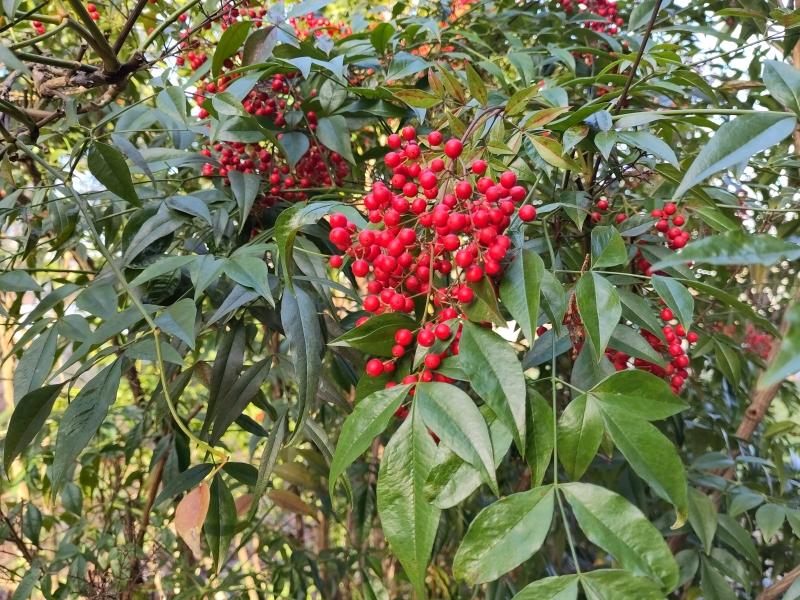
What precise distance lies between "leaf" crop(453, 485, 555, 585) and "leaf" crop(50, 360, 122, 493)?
13.6 inches

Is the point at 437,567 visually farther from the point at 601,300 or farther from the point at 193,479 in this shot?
the point at 601,300

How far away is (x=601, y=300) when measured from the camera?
1.66ft

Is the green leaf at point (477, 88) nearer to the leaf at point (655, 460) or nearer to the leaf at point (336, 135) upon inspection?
the leaf at point (336, 135)

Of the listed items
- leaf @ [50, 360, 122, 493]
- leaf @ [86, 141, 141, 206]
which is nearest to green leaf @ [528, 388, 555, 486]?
leaf @ [50, 360, 122, 493]

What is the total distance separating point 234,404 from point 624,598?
42cm

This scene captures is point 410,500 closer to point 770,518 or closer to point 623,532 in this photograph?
point 623,532

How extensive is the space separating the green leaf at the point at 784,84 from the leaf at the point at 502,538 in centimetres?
34

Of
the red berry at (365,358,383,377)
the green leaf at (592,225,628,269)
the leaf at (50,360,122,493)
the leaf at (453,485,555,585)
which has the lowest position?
the leaf at (453,485,555,585)

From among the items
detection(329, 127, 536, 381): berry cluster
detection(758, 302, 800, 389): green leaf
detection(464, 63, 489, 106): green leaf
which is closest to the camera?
detection(758, 302, 800, 389): green leaf

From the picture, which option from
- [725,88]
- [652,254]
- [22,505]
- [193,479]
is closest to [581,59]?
[725,88]

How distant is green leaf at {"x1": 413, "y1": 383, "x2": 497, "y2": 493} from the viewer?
1.41 ft

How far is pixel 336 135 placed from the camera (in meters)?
0.77

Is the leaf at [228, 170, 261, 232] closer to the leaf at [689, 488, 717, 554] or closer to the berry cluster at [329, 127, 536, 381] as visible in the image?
the berry cluster at [329, 127, 536, 381]

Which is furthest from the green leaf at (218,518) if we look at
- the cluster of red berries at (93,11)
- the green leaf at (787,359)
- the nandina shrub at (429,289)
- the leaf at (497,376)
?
the cluster of red berries at (93,11)
